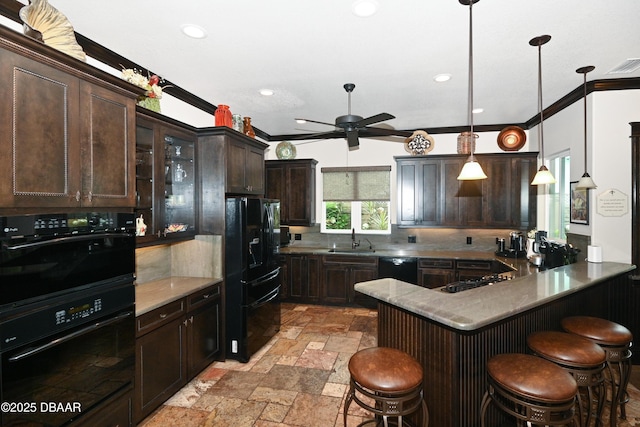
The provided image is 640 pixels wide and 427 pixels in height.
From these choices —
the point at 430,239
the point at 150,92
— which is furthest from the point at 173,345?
the point at 430,239

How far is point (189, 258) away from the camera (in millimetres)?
3508

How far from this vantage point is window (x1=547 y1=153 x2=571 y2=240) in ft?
13.5

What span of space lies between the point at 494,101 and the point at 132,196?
13.4 ft

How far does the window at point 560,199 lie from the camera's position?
412cm

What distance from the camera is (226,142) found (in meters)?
3.46

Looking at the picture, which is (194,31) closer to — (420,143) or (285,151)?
(285,151)

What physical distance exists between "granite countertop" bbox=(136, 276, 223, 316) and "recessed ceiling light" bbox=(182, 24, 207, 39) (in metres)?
2.09

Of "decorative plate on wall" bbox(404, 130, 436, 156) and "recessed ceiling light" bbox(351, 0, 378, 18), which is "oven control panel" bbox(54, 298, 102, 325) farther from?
"decorative plate on wall" bbox(404, 130, 436, 156)

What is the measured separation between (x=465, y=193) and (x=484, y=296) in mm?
3104

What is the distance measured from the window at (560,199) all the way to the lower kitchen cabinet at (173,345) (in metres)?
4.38

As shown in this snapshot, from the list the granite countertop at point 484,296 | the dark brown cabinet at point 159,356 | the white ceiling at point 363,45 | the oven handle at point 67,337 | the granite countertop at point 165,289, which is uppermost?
the white ceiling at point 363,45

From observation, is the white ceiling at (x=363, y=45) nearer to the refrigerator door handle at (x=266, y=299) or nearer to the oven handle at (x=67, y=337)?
the oven handle at (x=67, y=337)

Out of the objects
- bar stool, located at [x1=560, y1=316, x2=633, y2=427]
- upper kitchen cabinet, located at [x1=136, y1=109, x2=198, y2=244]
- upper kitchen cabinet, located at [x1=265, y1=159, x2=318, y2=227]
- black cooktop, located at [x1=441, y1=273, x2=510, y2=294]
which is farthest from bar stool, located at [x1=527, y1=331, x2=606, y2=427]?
upper kitchen cabinet, located at [x1=265, y1=159, x2=318, y2=227]

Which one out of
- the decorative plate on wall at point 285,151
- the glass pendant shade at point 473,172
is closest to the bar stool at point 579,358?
the glass pendant shade at point 473,172
